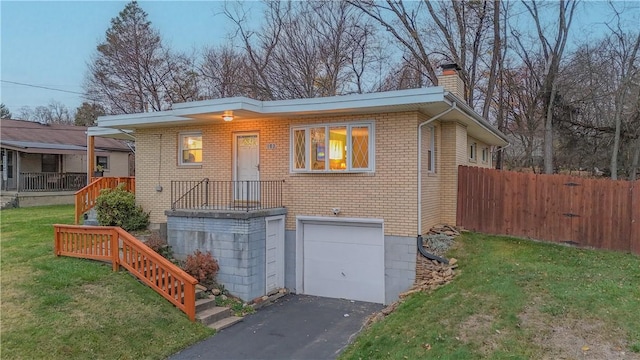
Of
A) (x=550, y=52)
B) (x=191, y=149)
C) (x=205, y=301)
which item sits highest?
(x=550, y=52)

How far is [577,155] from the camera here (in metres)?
21.4

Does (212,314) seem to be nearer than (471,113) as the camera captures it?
Yes

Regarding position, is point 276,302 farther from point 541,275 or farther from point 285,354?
point 541,275

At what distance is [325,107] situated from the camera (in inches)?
365

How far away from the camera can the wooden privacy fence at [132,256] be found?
8000 mm

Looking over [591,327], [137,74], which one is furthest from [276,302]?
[137,74]

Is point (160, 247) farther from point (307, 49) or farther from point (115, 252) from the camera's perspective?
point (307, 49)

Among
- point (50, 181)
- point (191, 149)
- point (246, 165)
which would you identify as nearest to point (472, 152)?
point (246, 165)

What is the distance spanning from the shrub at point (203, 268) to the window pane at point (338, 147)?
3.66 m

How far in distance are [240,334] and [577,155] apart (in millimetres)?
21017

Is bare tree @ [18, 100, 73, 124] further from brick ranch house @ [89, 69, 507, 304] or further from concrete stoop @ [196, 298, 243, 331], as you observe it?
concrete stoop @ [196, 298, 243, 331]

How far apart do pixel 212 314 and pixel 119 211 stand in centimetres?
578

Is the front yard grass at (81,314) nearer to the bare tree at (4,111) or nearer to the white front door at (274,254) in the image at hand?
the white front door at (274,254)

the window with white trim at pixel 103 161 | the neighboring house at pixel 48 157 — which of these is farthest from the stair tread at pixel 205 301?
the window with white trim at pixel 103 161
